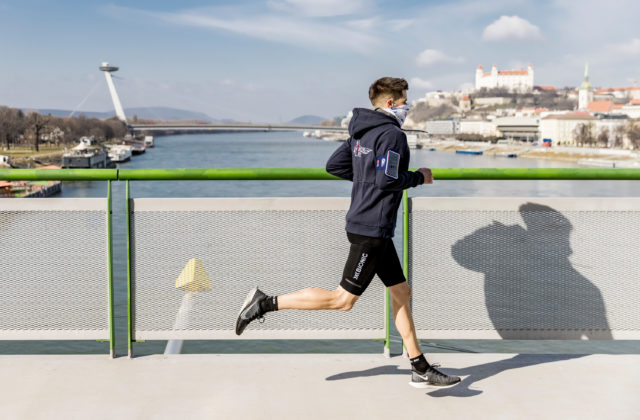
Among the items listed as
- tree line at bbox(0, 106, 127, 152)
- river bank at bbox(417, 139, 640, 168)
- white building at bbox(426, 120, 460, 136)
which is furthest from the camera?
white building at bbox(426, 120, 460, 136)

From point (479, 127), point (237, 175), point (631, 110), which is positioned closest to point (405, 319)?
point (237, 175)

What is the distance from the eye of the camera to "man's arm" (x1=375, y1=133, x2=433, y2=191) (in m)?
2.85

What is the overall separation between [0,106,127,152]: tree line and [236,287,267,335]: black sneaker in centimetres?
9123

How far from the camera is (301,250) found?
361 centimetres

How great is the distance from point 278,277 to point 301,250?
0.60 feet

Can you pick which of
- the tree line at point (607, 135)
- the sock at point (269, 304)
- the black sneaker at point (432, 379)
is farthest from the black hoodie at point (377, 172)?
the tree line at point (607, 135)

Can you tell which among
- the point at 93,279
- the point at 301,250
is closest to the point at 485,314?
the point at 301,250

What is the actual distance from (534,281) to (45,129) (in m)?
106

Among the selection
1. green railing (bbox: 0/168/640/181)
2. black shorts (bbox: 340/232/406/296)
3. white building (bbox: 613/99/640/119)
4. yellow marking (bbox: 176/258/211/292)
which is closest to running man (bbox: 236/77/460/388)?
black shorts (bbox: 340/232/406/296)

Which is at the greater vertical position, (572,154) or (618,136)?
(618,136)

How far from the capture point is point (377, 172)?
9.43ft

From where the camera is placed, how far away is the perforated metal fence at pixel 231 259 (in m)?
3.57

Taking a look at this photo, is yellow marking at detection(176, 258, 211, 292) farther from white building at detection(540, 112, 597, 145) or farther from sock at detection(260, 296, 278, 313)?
white building at detection(540, 112, 597, 145)

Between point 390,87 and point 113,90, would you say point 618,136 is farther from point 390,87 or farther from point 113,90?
point 390,87
